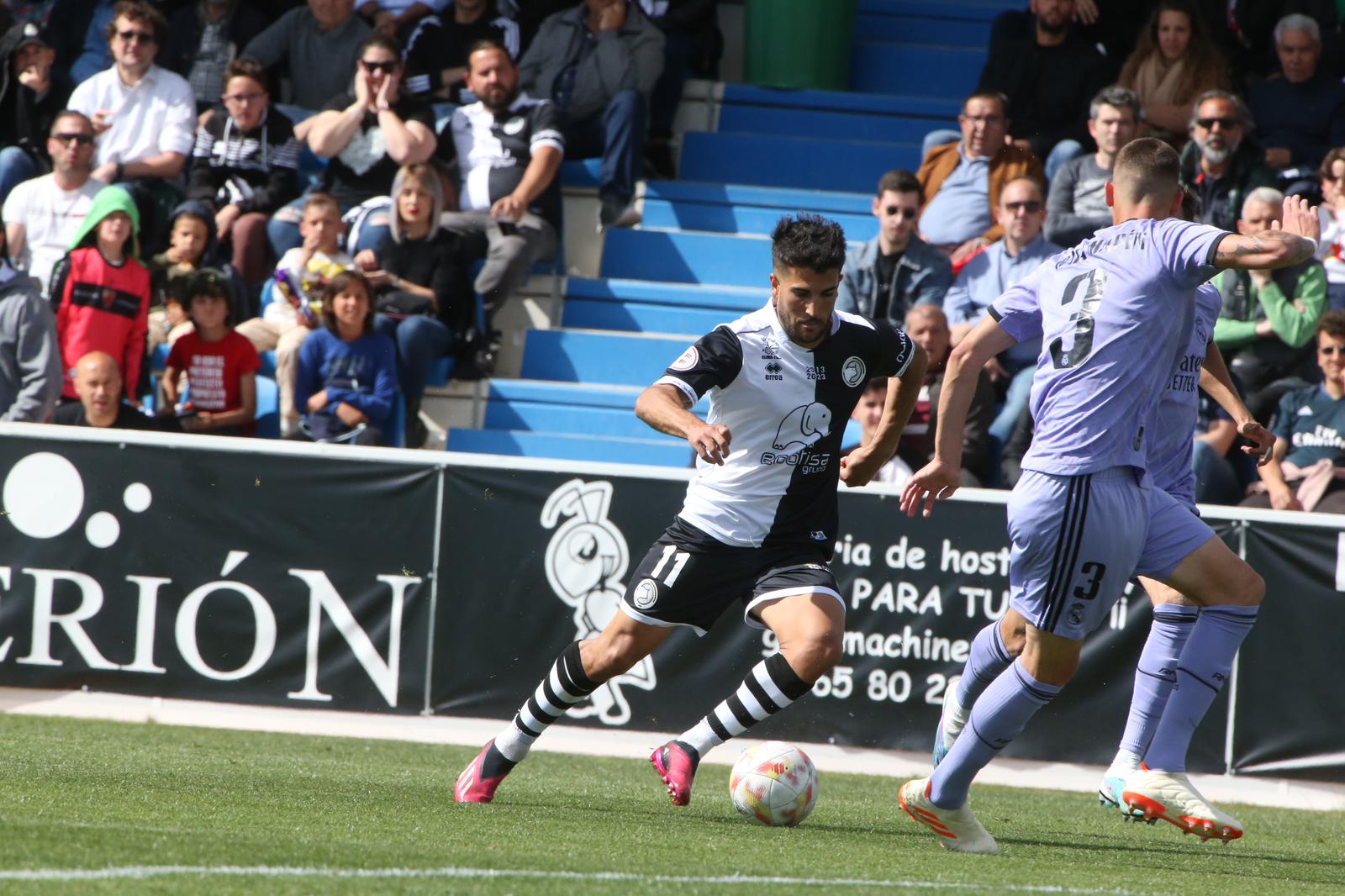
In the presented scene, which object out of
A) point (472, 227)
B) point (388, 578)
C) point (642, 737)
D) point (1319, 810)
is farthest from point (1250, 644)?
point (472, 227)

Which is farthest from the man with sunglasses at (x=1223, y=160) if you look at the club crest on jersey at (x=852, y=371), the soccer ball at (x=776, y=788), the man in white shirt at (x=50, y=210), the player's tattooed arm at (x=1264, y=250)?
the man in white shirt at (x=50, y=210)

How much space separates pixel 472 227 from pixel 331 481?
3539 mm

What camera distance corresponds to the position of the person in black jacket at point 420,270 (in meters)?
11.5

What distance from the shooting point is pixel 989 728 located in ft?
17.4

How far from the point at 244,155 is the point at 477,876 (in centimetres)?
939

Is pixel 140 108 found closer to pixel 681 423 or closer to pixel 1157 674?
pixel 681 423

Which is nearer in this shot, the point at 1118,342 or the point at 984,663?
the point at 1118,342

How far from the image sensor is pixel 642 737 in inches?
346

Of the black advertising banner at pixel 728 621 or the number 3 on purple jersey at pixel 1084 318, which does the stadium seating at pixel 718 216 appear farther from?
the number 3 on purple jersey at pixel 1084 318

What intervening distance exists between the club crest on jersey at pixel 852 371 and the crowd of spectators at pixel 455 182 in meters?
3.54

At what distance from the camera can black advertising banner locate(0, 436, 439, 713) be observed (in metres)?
8.95

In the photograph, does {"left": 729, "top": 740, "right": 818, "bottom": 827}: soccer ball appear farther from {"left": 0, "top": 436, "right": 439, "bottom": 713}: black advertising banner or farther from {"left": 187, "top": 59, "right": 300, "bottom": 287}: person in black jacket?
{"left": 187, "top": 59, "right": 300, "bottom": 287}: person in black jacket

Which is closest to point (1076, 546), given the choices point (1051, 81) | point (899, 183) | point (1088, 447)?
point (1088, 447)

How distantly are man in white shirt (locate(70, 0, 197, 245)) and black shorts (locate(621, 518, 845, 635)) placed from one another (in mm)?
8076
